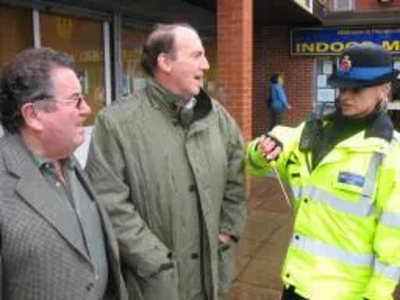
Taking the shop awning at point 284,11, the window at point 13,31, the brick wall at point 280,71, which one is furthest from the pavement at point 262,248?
the brick wall at point 280,71

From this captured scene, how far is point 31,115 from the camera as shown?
171 cm

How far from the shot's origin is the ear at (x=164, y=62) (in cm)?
236

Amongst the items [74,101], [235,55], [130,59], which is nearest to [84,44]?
[130,59]

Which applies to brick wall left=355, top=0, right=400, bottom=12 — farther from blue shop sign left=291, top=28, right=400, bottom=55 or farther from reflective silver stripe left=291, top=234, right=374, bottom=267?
reflective silver stripe left=291, top=234, right=374, bottom=267

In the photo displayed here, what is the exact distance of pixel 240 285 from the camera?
450cm

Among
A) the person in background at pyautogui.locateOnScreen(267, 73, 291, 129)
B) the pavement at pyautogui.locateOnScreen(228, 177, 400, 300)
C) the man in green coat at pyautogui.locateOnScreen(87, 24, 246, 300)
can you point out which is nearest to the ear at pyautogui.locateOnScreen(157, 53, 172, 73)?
the man in green coat at pyautogui.locateOnScreen(87, 24, 246, 300)

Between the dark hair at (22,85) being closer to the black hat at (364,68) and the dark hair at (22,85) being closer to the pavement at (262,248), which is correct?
the black hat at (364,68)

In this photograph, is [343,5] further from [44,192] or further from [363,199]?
[44,192]

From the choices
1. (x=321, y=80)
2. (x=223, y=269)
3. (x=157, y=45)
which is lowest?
(x=223, y=269)

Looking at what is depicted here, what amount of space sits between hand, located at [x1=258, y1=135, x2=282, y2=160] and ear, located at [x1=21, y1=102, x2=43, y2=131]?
113 cm

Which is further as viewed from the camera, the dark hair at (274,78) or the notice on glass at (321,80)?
the notice on glass at (321,80)

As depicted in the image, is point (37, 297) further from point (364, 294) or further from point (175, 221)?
point (364, 294)

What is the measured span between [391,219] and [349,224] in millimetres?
176

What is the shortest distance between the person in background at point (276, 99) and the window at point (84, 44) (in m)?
5.69
